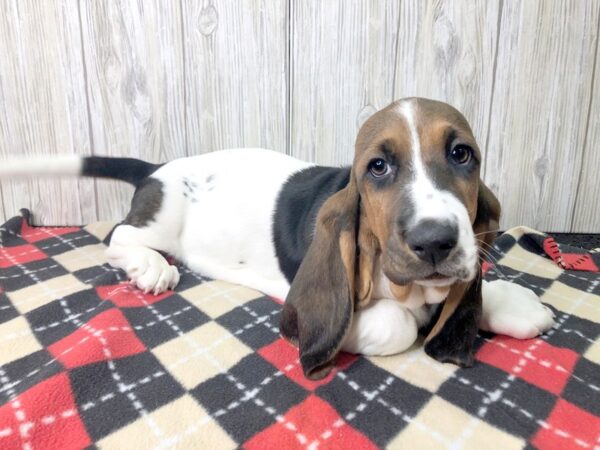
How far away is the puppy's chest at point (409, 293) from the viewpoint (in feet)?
5.71

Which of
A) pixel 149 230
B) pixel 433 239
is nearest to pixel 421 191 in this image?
pixel 433 239

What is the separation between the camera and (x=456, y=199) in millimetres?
1489

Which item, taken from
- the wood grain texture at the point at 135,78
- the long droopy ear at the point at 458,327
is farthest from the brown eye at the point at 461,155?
the wood grain texture at the point at 135,78

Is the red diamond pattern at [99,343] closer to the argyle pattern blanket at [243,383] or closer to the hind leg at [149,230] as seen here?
the argyle pattern blanket at [243,383]

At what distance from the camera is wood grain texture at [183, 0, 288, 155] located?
302 cm

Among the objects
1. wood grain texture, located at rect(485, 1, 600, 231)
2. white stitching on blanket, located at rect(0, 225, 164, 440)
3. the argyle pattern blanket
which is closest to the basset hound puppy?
the argyle pattern blanket

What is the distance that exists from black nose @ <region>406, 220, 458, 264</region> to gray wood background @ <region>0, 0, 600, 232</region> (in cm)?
199

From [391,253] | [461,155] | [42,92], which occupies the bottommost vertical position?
[391,253]

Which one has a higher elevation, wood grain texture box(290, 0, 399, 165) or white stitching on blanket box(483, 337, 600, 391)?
wood grain texture box(290, 0, 399, 165)

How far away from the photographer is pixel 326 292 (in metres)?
1.70

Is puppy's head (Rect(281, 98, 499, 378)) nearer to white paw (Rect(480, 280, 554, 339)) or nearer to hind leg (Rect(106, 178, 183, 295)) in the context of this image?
white paw (Rect(480, 280, 554, 339))

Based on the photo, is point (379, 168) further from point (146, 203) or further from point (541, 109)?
point (541, 109)

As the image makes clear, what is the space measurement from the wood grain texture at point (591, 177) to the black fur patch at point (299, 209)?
6.37ft

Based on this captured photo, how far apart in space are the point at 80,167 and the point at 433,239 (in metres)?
2.20
